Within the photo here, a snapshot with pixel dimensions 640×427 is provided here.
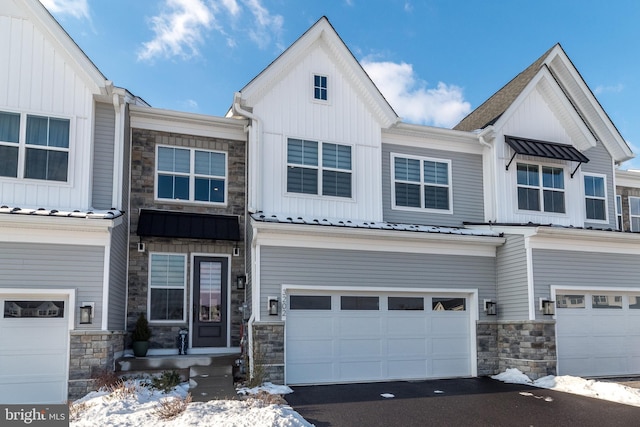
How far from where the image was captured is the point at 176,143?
1341 cm

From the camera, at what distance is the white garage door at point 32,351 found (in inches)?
396

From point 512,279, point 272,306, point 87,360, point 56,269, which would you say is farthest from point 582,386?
point 56,269

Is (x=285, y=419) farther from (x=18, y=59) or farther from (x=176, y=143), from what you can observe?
(x=18, y=59)

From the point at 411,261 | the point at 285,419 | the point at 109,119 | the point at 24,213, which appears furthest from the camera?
the point at 411,261

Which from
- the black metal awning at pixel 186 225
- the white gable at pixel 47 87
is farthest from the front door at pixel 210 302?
the white gable at pixel 47 87

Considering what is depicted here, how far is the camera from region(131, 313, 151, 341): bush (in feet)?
39.5

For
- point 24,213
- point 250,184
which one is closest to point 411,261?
point 250,184

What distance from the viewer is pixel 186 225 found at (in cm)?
1295

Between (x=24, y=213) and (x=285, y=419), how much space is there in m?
5.98

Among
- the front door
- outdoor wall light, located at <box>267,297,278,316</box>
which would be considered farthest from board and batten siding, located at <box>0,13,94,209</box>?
outdoor wall light, located at <box>267,297,278,316</box>

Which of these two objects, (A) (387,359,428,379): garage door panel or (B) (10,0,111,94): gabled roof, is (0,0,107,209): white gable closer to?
(B) (10,0,111,94): gabled roof

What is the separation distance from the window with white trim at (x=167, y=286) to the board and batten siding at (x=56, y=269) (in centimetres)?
231

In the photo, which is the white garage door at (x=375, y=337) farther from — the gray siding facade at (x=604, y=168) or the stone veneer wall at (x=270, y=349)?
the gray siding facade at (x=604, y=168)

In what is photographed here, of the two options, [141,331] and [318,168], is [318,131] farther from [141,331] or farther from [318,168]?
[141,331]
